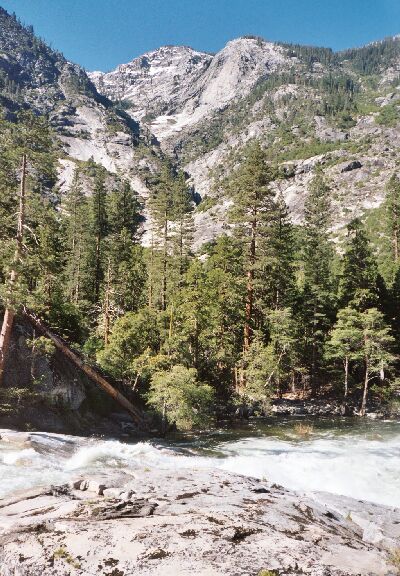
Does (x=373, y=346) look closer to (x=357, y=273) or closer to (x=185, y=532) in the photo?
(x=357, y=273)

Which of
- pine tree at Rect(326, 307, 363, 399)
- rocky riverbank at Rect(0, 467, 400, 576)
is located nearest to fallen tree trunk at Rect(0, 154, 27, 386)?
rocky riverbank at Rect(0, 467, 400, 576)

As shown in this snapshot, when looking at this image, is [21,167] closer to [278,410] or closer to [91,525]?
[91,525]

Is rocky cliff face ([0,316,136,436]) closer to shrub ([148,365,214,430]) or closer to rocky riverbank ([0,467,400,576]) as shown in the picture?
shrub ([148,365,214,430])

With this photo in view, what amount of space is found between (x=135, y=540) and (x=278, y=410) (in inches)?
1068

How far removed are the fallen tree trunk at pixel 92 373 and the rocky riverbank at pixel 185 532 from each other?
1389 centimetres

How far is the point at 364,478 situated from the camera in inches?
618

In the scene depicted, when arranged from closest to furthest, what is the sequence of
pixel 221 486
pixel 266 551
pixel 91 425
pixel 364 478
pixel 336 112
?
Answer: pixel 266 551 → pixel 221 486 → pixel 364 478 → pixel 91 425 → pixel 336 112

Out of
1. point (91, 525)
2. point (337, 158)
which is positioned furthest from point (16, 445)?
point (337, 158)

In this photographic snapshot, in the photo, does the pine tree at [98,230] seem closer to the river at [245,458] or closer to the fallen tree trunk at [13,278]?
the fallen tree trunk at [13,278]

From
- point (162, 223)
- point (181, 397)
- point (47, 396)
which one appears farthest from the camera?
point (162, 223)

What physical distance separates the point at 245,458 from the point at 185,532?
11.2 metres

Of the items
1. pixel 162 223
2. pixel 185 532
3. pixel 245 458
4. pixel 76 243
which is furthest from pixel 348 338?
pixel 76 243

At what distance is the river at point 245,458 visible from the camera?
14.1m

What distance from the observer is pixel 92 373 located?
25219 millimetres
